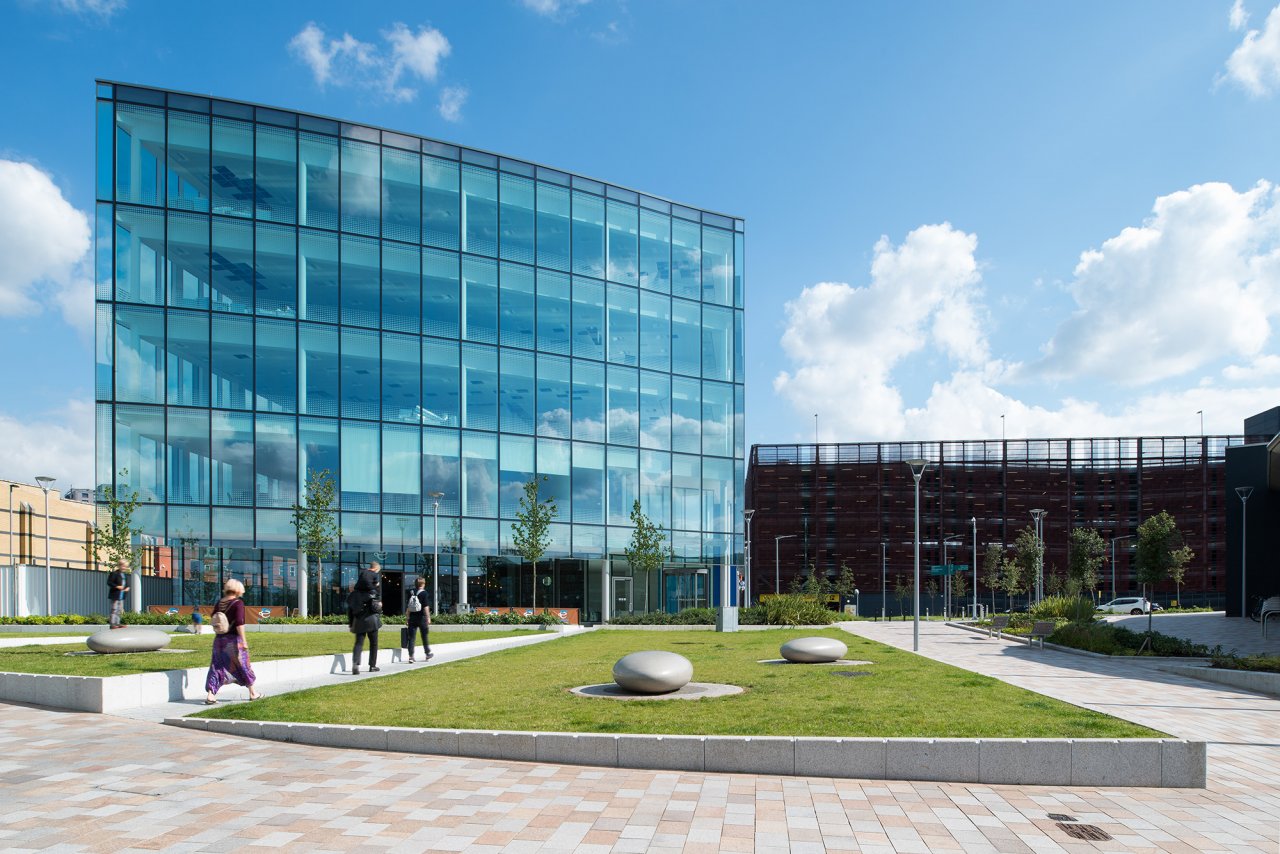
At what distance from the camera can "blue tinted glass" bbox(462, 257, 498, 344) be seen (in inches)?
1695

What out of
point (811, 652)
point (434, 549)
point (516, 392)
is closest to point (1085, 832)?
point (811, 652)

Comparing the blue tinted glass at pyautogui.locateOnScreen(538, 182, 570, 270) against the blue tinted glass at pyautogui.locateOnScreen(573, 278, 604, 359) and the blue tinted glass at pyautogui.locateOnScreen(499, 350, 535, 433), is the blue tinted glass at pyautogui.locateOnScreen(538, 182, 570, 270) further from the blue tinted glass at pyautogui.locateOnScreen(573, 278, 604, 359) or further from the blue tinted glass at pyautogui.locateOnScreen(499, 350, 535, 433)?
the blue tinted glass at pyautogui.locateOnScreen(499, 350, 535, 433)

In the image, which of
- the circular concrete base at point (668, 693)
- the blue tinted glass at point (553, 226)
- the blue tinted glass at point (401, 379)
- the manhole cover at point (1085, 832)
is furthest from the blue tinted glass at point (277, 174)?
the manhole cover at point (1085, 832)

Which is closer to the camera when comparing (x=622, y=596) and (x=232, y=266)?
(x=232, y=266)

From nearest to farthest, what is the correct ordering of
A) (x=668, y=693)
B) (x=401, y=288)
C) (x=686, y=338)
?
(x=668, y=693) < (x=401, y=288) < (x=686, y=338)

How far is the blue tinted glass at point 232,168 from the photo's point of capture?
38906 millimetres

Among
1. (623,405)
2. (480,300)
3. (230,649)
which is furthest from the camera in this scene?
(623,405)

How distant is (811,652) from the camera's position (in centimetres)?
1836

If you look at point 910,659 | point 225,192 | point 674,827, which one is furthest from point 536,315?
point 674,827

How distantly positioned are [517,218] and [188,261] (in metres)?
15.0

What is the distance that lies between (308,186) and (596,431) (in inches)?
689

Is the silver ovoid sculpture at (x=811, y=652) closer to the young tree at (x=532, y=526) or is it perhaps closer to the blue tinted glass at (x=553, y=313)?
the young tree at (x=532, y=526)

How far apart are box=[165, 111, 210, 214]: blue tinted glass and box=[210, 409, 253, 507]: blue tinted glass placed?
9063 millimetres

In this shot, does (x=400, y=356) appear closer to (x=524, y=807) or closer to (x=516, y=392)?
(x=516, y=392)
